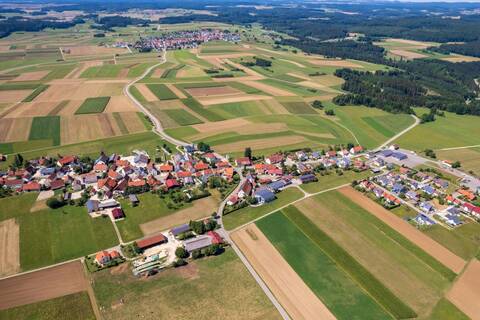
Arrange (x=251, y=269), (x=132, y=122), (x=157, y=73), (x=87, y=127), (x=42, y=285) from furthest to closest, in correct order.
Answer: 1. (x=157, y=73)
2. (x=132, y=122)
3. (x=87, y=127)
4. (x=251, y=269)
5. (x=42, y=285)

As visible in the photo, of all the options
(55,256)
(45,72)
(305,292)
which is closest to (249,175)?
(305,292)

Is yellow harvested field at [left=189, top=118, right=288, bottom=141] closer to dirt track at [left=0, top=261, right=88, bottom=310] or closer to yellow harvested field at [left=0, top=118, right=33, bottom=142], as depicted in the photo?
yellow harvested field at [left=0, top=118, right=33, bottom=142]

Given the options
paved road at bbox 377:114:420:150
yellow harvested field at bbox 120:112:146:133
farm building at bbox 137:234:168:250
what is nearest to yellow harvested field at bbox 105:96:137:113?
yellow harvested field at bbox 120:112:146:133

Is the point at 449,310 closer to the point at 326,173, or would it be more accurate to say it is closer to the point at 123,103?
the point at 326,173

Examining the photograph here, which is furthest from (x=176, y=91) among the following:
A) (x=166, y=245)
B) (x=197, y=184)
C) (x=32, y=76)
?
(x=166, y=245)

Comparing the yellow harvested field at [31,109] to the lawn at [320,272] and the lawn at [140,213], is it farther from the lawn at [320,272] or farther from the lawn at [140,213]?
the lawn at [320,272]

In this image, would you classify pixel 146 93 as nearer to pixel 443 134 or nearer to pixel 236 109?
pixel 236 109
